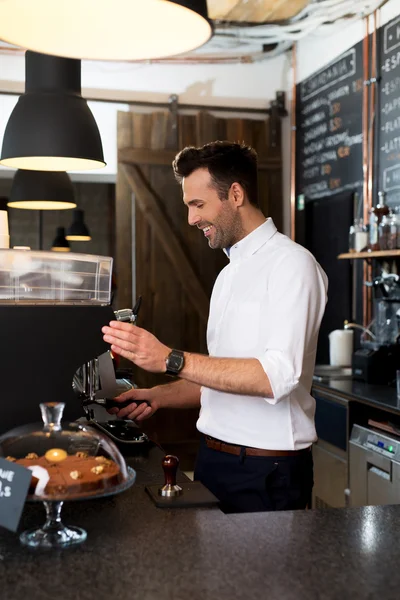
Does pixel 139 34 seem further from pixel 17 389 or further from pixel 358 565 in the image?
pixel 358 565

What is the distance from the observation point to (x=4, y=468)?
136 cm

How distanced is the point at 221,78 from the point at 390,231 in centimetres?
251

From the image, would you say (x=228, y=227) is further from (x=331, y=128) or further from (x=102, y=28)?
(x=331, y=128)

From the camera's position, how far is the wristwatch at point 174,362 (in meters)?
1.99

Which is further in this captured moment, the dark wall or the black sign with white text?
the dark wall

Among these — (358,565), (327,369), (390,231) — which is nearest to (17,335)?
(358,565)

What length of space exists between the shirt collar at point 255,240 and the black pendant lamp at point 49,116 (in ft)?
2.47

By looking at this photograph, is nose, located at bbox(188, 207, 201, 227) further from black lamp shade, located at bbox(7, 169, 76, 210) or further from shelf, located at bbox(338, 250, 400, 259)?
shelf, located at bbox(338, 250, 400, 259)

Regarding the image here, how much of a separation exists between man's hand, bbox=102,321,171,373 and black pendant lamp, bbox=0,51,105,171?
112 cm

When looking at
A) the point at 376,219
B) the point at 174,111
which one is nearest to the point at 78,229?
the point at 174,111

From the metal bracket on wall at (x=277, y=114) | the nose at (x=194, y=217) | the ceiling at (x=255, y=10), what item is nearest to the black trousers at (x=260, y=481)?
the nose at (x=194, y=217)

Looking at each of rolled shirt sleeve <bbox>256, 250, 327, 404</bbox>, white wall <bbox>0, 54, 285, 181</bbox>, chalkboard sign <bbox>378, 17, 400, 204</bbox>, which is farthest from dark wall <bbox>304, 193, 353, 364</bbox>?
rolled shirt sleeve <bbox>256, 250, 327, 404</bbox>

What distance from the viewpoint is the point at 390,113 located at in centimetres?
457

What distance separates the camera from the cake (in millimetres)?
1344
